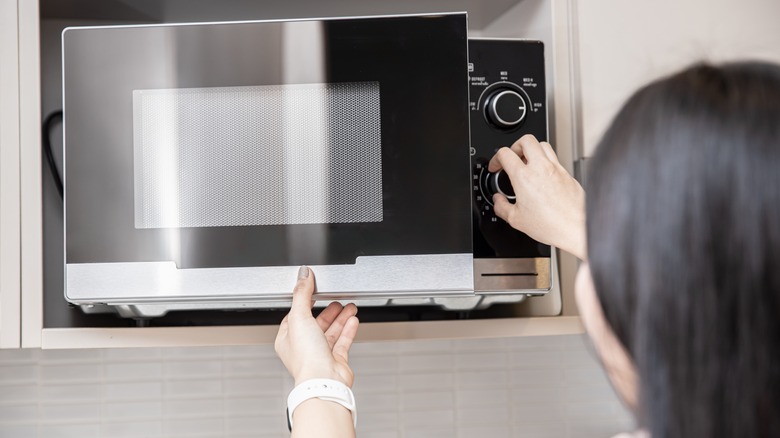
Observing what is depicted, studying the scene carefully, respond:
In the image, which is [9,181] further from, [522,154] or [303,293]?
[522,154]

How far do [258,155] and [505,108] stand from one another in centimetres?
30

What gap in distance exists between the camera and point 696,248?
1.27 feet

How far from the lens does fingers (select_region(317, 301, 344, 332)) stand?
0.77 meters

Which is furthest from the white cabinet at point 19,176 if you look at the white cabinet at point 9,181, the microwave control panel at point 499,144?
the microwave control panel at point 499,144

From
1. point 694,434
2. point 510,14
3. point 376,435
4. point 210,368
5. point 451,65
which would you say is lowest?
point 376,435

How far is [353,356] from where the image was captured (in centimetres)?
118

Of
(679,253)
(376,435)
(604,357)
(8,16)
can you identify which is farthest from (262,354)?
(679,253)

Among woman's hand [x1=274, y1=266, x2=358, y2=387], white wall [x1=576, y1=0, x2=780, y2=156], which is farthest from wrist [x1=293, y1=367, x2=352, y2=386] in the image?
white wall [x1=576, y1=0, x2=780, y2=156]

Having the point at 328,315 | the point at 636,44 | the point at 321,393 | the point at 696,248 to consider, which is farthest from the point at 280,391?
the point at 696,248

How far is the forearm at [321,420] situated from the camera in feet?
2.04

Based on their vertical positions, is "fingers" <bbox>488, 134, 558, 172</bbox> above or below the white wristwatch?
above

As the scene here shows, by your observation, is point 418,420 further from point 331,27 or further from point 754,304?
point 754,304

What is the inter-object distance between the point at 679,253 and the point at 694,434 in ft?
0.36

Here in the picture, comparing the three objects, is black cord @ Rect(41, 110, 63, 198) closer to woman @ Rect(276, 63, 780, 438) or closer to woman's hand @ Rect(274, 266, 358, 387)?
woman's hand @ Rect(274, 266, 358, 387)
